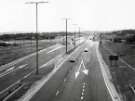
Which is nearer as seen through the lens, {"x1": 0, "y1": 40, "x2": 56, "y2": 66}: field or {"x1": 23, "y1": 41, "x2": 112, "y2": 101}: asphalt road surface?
{"x1": 23, "y1": 41, "x2": 112, "y2": 101}: asphalt road surface

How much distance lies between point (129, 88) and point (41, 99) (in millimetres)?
12859

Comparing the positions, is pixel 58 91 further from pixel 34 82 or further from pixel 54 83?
pixel 34 82

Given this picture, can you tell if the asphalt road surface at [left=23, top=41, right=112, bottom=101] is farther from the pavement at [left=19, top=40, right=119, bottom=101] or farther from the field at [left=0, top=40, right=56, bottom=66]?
the field at [left=0, top=40, right=56, bottom=66]

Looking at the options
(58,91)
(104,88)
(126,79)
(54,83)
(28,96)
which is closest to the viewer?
(28,96)

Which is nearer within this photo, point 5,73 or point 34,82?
point 34,82

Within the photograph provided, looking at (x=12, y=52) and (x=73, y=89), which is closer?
(x=73, y=89)

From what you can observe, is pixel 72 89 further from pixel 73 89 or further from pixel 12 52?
pixel 12 52

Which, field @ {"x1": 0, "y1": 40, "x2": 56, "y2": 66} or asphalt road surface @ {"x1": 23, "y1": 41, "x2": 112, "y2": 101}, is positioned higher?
field @ {"x1": 0, "y1": 40, "x2": 56, "y2": 66}

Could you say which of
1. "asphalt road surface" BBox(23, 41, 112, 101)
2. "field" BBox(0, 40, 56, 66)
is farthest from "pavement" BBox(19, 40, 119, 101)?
"field" BBox(0, 40, 56, 66)

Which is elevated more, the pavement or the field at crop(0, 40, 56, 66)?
the field at crop(0, 40, 56, 66)

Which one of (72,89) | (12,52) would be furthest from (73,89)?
(12,52)

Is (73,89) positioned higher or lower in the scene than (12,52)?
lower

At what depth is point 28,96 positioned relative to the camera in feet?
82.7

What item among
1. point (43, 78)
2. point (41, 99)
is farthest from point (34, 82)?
point (41, 99)
